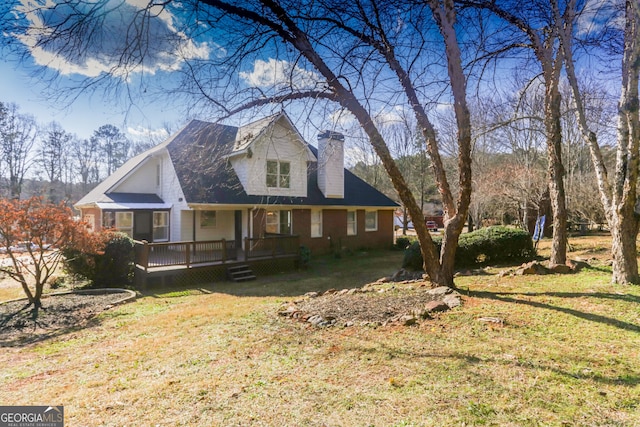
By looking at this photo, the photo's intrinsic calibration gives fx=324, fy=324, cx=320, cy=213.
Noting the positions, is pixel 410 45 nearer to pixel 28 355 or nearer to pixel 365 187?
pixel 28 355

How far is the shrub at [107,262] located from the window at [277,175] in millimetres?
6617

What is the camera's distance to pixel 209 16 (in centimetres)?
559

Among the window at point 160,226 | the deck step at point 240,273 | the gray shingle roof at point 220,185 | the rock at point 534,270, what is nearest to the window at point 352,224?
the gray shingle roof at point 220,185

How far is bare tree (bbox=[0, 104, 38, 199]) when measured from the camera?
87.6ft

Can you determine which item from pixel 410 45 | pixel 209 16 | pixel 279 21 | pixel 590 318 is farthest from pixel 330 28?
pixel 590 318

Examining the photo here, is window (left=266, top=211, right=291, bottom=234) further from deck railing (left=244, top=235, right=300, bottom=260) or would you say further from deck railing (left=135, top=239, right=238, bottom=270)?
deck railing (left=135, top=239, right=238, bottom=270)

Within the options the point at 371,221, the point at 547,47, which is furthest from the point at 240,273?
the point at 547,47

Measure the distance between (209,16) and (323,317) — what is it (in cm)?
551

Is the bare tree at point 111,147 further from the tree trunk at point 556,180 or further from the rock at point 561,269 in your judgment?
the rock at point 561,269

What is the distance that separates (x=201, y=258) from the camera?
39.1 ft

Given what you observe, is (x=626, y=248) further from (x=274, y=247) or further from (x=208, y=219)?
(x=208, y=219)

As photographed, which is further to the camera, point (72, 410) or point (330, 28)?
point (330, 28)

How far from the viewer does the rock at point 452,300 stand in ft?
18.2

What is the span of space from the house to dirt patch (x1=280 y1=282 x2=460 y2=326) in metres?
7.13
